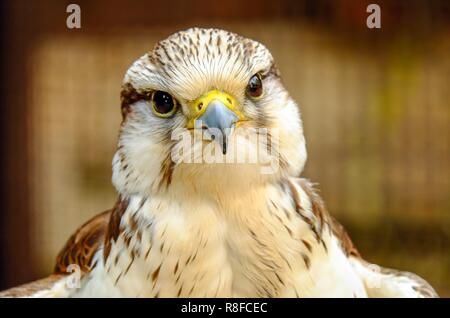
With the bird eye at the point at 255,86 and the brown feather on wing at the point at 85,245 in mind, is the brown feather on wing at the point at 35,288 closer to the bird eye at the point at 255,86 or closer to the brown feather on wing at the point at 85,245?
the brown feather on wing at the point at 85,245

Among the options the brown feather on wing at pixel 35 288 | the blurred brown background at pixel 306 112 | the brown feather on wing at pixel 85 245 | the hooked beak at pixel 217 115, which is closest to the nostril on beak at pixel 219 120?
the hooked beak at pixel 217 115

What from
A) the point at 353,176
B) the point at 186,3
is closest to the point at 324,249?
the point at 186,3

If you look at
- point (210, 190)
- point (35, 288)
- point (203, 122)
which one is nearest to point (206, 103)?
point (203, 122)

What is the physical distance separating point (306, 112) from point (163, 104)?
2.13 m

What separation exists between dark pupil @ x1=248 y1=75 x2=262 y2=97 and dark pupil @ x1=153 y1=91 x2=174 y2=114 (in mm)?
136

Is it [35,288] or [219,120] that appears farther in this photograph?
[35,288]

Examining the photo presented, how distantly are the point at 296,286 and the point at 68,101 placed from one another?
2.18 m

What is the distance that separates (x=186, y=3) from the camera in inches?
126

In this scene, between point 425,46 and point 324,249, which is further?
point 425,46

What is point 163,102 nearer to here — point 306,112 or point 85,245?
point 85,245

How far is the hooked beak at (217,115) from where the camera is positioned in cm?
133

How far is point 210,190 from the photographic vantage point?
4.70ft

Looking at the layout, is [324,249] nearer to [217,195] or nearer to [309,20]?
[217,195]

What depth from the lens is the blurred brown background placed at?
3.37 m
